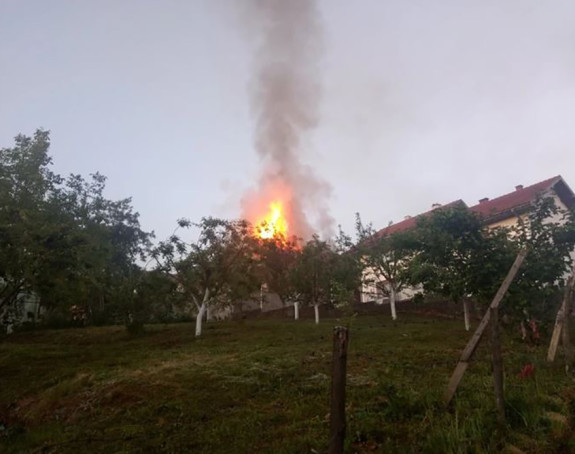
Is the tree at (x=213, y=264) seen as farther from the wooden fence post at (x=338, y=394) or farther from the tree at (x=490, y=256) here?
the wooden fence post at (x=338, y=394)

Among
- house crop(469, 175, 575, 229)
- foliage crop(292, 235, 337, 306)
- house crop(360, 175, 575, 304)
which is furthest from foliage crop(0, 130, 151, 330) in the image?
house crop(469, 175, 575, 229)

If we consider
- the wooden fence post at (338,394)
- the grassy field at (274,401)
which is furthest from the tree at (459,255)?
the wooden fence post at (338,394)

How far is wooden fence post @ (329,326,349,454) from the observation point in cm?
552

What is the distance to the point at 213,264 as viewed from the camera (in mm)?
27906

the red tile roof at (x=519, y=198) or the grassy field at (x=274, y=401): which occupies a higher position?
the red tile roof at (x=519, y=198)

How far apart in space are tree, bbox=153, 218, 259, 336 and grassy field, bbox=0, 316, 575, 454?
768cm

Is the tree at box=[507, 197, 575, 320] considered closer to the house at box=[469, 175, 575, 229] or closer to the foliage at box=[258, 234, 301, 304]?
the house at box=[469, 175, 575, 229]

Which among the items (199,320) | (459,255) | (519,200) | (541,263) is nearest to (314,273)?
(199,320)

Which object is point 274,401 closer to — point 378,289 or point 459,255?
point 459,255

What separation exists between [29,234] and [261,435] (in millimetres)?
13690

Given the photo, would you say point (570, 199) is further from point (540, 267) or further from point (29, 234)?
point (29, 234)

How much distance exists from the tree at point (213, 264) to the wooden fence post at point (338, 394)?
22.4 meters

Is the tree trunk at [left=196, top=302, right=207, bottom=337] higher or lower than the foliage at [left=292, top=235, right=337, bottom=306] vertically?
lower

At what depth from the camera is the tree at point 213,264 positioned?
27891 millimetres
